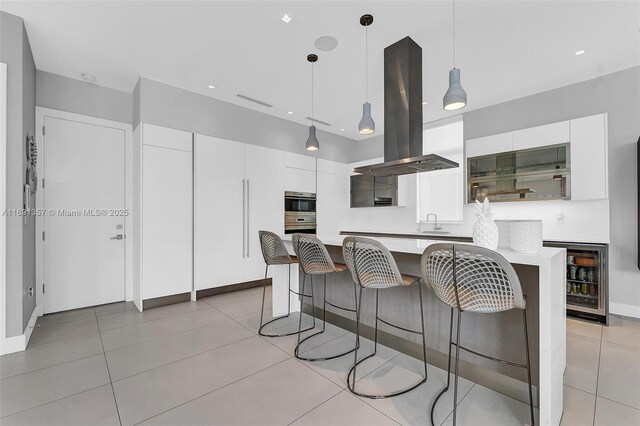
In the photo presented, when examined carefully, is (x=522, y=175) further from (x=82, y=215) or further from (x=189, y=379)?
(x=82, y=215)

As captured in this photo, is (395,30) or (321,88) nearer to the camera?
(395,30)

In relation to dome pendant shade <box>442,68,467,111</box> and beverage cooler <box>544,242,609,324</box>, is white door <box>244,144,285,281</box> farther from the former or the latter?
beverage cooler <box>544,242,609,324</box>

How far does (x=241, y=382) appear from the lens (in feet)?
6.69

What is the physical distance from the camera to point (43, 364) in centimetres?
228

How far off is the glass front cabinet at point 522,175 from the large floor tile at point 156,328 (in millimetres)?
3961

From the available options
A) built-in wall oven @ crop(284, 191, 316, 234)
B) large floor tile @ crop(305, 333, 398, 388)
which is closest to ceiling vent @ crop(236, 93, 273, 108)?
built-in wall oven @ crop(284, 191, 316, 234)

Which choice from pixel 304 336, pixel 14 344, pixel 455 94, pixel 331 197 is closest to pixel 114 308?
pixel 14 344

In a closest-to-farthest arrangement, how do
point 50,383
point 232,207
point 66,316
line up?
point 50,383, point 66,316, point 232,207

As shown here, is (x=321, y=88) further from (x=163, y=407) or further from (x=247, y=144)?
(x=163, y=407)

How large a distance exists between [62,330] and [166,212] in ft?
5.24

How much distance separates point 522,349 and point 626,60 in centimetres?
359

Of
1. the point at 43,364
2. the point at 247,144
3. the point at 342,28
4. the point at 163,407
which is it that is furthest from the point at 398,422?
the point at 247,144

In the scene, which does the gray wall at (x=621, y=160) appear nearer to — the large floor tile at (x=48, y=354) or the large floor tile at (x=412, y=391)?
the large floor tile at (x=412, y=391)

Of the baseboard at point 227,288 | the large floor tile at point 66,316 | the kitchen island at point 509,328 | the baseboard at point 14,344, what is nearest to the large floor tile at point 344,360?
the kitchen island at point 509,328
